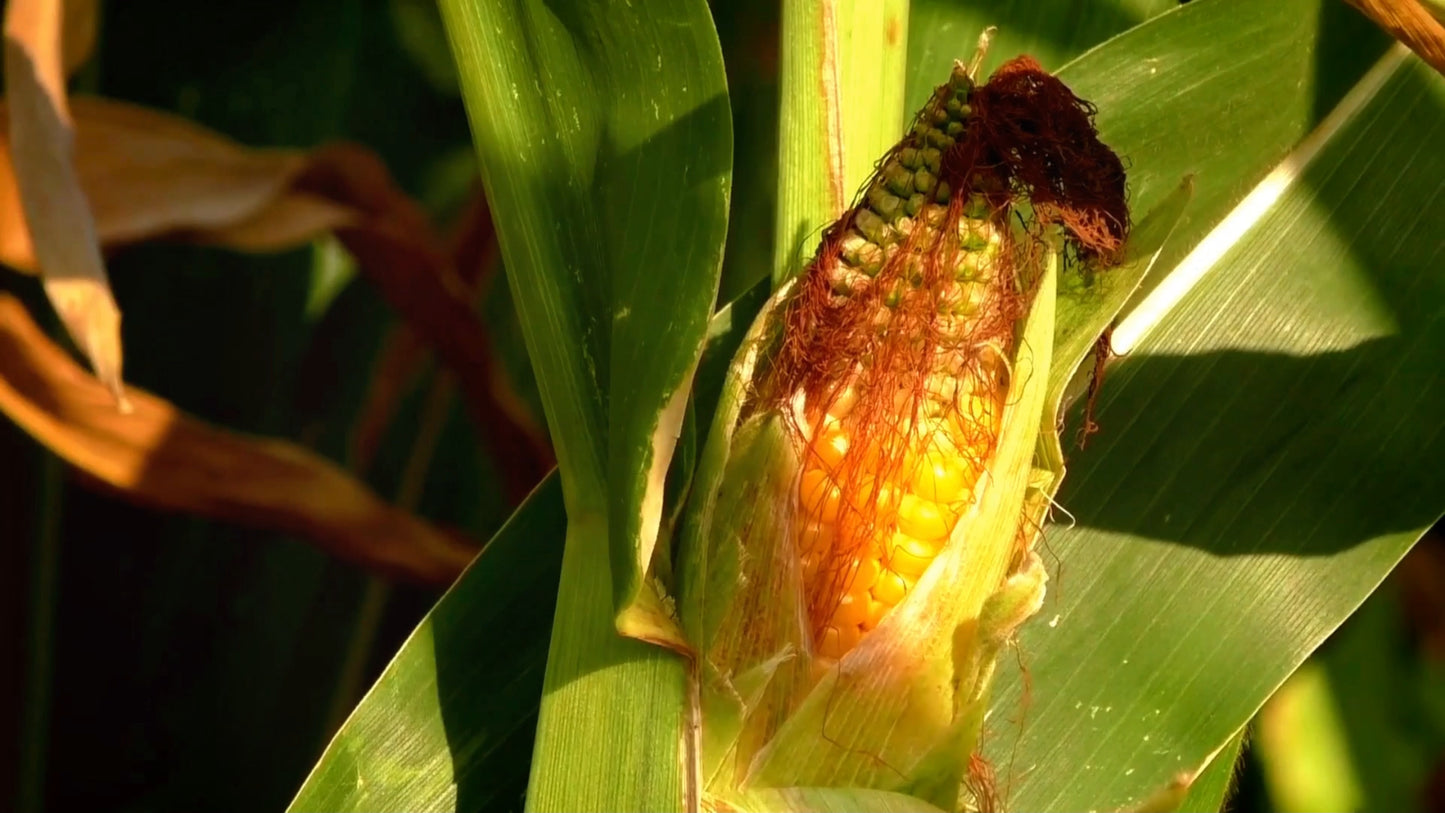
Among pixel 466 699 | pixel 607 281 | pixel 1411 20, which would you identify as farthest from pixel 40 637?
pixel 1411 20

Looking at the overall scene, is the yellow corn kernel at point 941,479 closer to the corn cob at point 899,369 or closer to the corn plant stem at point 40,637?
the corn cob at point 899,369

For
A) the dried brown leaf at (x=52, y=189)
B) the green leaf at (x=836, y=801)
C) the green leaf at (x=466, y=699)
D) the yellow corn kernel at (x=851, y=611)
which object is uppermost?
the dried brown leaf at (x=52, y=189)

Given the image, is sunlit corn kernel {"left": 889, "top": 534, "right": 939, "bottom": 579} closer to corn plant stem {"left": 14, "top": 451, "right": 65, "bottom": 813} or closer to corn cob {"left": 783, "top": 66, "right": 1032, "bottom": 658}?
corn cob {"left": 783, "top": 66, "right": 1032, "bottom": 658}

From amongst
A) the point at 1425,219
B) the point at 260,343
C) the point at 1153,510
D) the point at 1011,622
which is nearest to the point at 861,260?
the point at 1011,622

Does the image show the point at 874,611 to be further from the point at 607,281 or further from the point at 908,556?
the point at 607,281

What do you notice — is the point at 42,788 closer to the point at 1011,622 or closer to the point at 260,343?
the point at 260,343

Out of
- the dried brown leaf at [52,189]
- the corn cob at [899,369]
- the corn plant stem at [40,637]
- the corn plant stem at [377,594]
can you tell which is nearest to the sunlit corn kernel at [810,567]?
the corn cob at [899,369]

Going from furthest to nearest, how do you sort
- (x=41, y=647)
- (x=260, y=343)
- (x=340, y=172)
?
(x=260, y=343)
(x=41, y=647)
(x=340, y=172)
